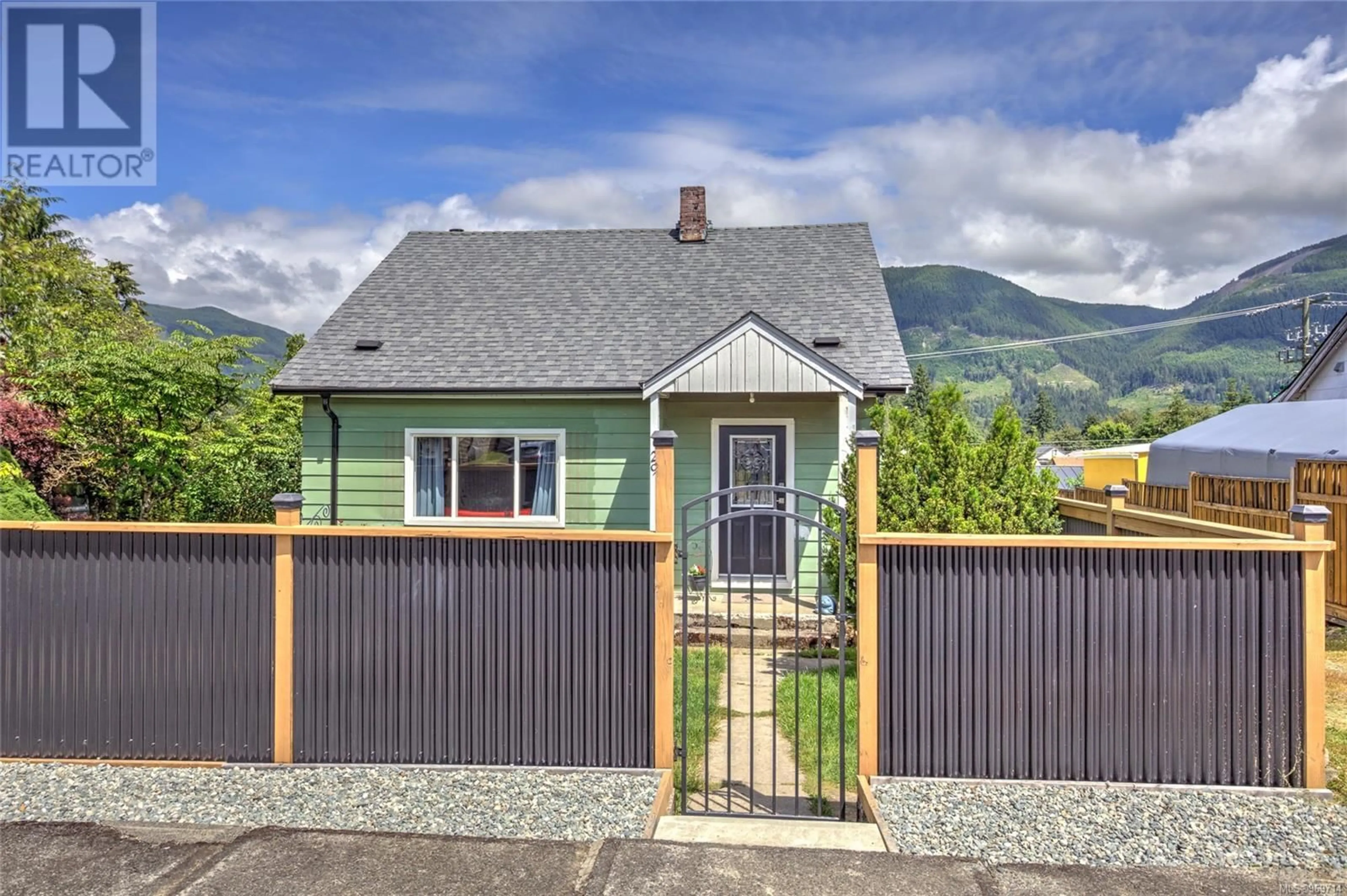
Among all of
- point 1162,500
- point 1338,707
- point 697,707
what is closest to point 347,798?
point 697,707

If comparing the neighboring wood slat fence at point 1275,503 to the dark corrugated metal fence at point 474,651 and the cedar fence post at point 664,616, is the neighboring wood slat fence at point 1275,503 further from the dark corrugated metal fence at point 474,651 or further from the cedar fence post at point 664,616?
the dark corrugated metal fence at point 474,651

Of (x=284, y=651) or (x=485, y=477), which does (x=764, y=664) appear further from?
(x=485, y=477)

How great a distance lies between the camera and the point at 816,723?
17.8 ft

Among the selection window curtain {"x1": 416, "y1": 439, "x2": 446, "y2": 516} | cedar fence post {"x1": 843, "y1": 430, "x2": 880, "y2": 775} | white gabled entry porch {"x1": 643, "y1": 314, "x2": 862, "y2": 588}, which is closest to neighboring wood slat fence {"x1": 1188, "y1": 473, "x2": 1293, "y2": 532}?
white gabled entry porch {"x1": 643, "y1": 314, "x2": 862, "y2": 588}

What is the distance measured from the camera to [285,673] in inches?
169

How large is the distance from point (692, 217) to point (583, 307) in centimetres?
282

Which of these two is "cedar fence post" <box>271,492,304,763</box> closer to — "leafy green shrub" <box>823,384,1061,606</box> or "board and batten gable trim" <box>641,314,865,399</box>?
"leafy green shrub" <box>823,384,1061,606</box>

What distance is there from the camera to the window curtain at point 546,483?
9.31 meters

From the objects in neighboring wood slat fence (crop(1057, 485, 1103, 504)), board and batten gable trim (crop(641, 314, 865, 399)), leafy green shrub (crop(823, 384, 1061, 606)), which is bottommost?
neighboring wood slat fence (crop(1057, 485, 1103, 504))

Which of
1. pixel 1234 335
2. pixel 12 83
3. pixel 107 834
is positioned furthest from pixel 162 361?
pixel 1234 335

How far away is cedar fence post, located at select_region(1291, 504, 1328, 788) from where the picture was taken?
3889 millimetres

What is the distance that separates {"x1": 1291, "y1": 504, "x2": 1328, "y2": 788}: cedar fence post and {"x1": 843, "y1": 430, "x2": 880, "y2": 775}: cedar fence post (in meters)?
2.30

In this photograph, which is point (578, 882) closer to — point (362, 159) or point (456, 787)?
point (456, 787)

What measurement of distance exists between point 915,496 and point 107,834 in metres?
5.89
